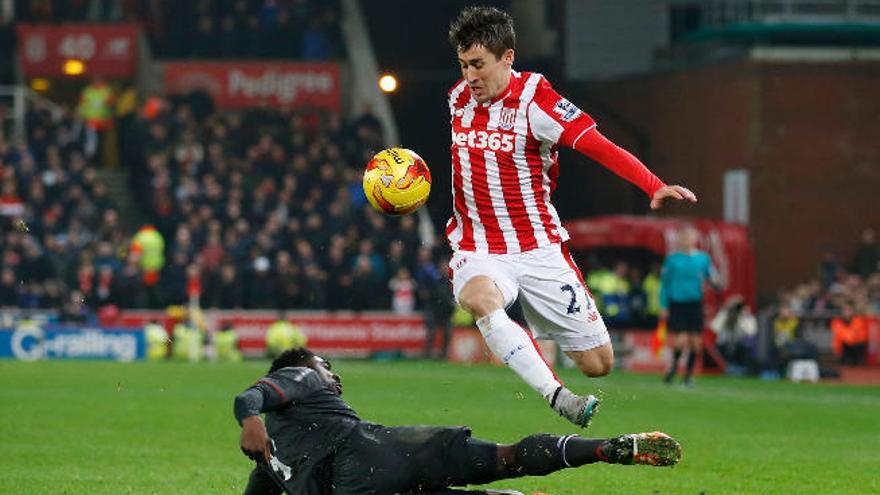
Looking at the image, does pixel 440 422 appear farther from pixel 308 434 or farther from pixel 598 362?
pixel 308 434

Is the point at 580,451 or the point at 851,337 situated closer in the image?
the point at 580,451

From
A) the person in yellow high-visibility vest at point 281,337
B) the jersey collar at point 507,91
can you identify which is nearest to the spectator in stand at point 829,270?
the person in yellow high-visibility vest at point 281,337

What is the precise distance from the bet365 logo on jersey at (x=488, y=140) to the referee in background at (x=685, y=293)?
1214cm

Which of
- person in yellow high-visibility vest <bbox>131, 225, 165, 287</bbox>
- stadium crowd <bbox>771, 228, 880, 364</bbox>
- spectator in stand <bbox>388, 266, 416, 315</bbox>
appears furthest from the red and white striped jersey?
spectator in stand <bbox>388, 266, 416, 315</bbox>

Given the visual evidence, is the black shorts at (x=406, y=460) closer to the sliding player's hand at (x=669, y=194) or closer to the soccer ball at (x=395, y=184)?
the sliding player's hand at (x=669, y=194)

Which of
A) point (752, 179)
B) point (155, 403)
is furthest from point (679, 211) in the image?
point (155, 403)

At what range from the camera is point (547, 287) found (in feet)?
33.6

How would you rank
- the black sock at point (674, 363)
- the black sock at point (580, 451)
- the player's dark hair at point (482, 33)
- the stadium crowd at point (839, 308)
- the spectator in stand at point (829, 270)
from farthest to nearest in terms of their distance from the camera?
the spectator in stand at point (829, 270), the stadium crowd at point (839, 308), the black sock at point (674, 363), the player's dark hair at point (482, 33), the black sock at point (580, 451)

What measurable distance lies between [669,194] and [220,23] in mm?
26884

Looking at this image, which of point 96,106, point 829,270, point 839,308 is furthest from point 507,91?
point 96,106

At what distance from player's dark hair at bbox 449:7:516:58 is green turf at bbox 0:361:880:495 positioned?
2.77 meters

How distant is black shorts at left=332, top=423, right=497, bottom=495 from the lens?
8570 mm

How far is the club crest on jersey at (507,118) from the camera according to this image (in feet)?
33.3

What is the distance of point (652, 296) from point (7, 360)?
9807mm
